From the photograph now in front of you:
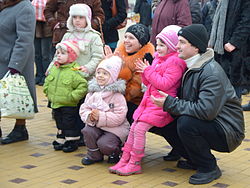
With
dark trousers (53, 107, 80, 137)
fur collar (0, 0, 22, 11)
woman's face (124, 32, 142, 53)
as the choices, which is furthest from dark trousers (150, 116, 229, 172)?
fur collar (0, 0, 22, 11)

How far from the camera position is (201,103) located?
4926mm

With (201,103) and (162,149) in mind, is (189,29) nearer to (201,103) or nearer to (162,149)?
(201,103)

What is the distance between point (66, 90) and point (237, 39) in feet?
9.21

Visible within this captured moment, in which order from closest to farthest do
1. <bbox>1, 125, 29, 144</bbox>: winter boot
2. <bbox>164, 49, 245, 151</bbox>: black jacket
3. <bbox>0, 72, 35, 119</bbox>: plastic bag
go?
1. <bbox>164, 49, 245, 151</bbox>: black jacket
2. <bbox>0, 72, 35, 119</bbox>: plastic bag
3. <bbox>1, 125, 29, 144</bbox>: winter boot

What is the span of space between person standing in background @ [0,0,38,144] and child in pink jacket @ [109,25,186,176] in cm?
161

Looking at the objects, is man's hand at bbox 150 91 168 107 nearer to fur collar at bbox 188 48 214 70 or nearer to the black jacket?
the black jacket

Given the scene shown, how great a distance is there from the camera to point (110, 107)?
567 cm

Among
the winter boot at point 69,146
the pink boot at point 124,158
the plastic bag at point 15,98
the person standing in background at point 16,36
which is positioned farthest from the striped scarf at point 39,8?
the pink boot at point 124,158

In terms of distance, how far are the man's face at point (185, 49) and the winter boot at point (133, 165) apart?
1042mm

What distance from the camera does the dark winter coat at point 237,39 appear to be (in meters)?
7.48

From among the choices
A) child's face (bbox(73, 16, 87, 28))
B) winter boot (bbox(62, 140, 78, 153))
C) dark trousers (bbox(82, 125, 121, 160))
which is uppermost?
child's face (bbox(73, 16, 87, 28))

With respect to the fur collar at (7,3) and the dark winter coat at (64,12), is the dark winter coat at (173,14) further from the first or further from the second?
the fur collar at (7,3)

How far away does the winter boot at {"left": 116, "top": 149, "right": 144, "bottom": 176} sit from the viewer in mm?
5328

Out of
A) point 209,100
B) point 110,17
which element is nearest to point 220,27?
point 110,17
